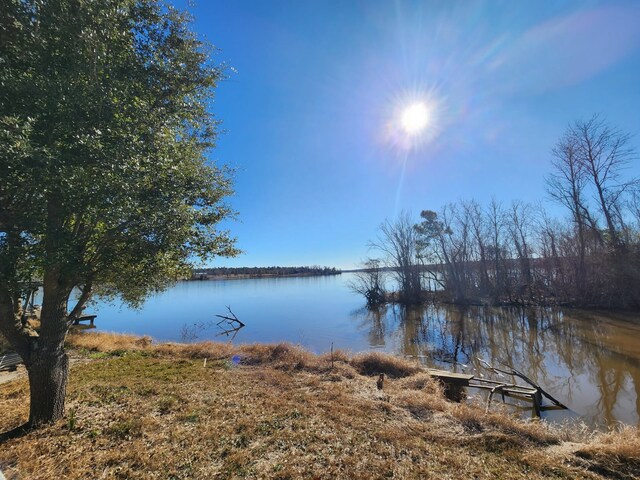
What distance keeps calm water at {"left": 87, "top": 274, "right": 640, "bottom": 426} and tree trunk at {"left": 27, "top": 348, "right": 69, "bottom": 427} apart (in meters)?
5.45

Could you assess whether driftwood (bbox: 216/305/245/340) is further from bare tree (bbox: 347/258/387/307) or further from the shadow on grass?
the shadow on grass

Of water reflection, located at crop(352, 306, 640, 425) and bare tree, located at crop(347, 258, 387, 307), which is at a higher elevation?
bare tree, located at crop(347, 258, 387, 307)

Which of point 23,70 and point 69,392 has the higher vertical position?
point 23,70

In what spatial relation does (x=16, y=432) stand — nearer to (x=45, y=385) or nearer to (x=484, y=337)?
(x=45, y=385)

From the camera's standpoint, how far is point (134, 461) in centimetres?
389

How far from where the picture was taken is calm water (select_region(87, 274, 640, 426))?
10031 millimetres

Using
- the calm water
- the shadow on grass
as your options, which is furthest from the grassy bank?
the calm water


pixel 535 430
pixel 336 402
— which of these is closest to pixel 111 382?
pixel 336 402

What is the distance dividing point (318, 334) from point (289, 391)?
13.9m

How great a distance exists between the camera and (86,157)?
11.4 feet

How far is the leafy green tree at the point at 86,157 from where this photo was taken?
334 centimetres

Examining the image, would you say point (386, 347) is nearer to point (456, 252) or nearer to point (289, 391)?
point (289, 391)

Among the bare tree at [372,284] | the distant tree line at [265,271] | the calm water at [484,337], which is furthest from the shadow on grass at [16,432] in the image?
the distant tree line at [265,271]

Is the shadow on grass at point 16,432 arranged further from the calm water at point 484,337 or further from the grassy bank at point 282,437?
the calm water at point 484,337
